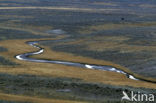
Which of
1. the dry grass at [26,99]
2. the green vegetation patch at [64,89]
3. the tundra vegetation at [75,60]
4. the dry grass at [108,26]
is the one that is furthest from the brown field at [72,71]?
the dry grass at [108,26]

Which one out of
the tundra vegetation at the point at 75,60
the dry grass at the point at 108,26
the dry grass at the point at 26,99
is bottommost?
the dry grass at the point at 108,26

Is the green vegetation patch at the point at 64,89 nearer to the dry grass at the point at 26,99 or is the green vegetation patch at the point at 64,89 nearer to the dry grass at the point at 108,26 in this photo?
the dry grass at the point at 26,99

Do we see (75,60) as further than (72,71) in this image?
Yes

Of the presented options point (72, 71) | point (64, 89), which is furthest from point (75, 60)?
point (64, 89)

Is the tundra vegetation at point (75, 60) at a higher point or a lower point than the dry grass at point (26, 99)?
lower

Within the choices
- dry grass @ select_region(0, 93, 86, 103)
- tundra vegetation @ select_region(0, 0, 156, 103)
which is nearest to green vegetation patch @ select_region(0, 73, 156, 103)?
tundra vegetation @ select_region(0, 0, 156, 103)

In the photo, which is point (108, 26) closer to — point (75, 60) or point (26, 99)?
point (75, 60)

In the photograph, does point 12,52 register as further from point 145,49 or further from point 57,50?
point 145,49

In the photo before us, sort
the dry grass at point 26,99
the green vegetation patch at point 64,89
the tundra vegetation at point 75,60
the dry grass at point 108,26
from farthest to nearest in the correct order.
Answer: the dry grass at point 108,26 < the tundra vegetation at point 75,60 < the green vegetation patch at point 64,89 < the dry grass at point 26,99

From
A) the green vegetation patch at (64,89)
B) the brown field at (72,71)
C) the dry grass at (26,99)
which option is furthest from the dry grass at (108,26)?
the dry grass at (26,99)

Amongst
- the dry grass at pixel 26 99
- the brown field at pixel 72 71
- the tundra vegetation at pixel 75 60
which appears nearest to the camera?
the dry grass at pixel 26 99

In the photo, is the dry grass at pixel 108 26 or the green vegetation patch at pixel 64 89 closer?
the green vegetation patch at pixel 64 89

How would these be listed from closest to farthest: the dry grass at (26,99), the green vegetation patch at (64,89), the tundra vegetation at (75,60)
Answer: the dry grass at (26,99)
the green vegetation patch at (64,89)
the tundra vegetation at (75,60)
